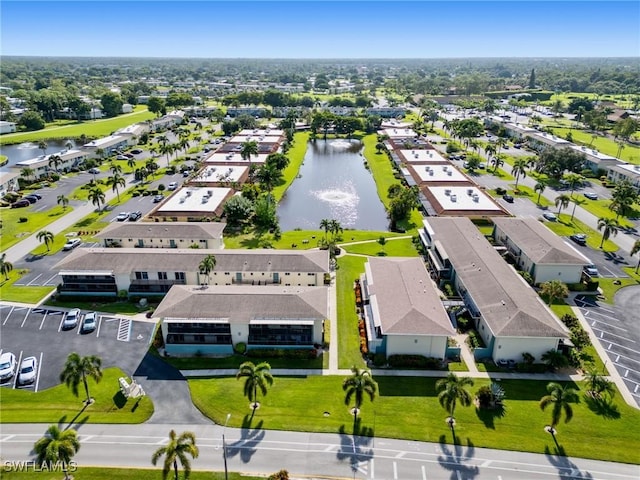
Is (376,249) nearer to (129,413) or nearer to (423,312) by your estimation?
(423,312)

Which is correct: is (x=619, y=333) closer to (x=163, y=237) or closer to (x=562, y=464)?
(x=562, y=464)

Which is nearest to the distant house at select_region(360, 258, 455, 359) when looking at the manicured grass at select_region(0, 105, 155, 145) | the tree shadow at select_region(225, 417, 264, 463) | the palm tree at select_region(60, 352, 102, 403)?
the tree shadow at select_region(225, 417, 264, 463)

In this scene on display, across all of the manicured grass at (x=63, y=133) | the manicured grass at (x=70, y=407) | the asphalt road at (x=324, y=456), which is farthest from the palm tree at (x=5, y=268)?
the manicured grass at (x=63, y=133)

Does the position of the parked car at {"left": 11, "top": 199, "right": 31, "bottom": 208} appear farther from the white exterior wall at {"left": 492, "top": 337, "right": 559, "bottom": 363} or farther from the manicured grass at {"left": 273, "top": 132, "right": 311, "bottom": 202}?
the white exterior wall at {"left": 492, "top": 337, "right": 559, "bottom": 363}

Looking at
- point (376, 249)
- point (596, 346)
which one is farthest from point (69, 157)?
point (596, 346)

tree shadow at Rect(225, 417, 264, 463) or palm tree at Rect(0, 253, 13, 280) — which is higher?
palm tree at Rect(0, 253, 13, 280)

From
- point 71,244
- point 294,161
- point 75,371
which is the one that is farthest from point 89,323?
point 294,161

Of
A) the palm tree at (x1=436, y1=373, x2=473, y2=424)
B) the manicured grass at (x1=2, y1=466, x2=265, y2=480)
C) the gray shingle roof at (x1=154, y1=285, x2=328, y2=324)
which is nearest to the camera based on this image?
the manicured grass at (x1=2, y1=466, x2=265, y2=480)

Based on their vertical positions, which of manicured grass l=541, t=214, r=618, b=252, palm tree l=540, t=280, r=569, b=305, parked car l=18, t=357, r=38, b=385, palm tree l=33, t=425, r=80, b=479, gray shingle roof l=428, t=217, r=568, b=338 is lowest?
manicured grass l=541, t=214, r=618, b=252
